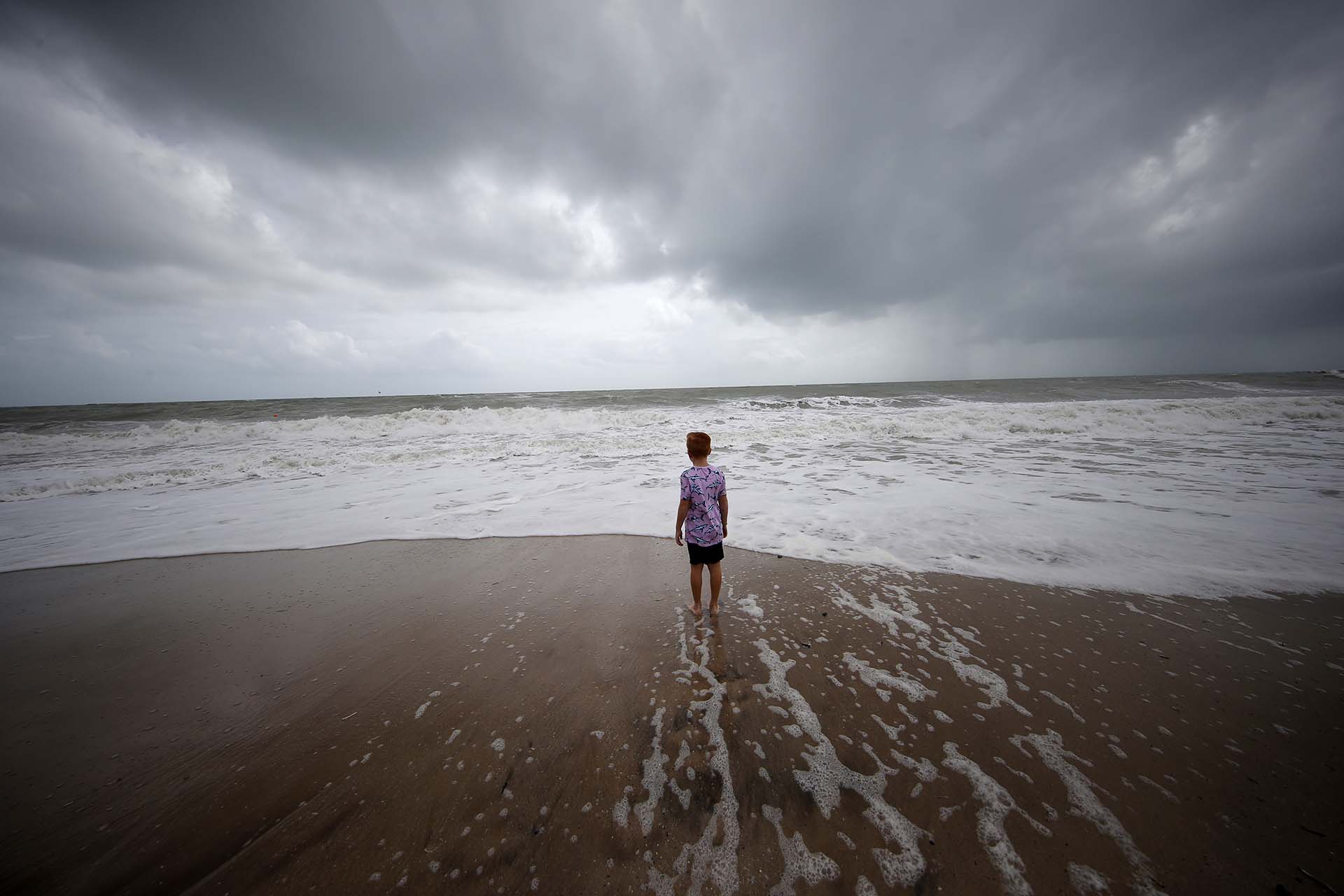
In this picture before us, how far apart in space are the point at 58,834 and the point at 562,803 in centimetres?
236

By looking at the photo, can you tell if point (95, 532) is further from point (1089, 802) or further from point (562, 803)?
point (1089, 802)

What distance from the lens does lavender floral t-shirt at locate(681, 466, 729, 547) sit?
3760 mm

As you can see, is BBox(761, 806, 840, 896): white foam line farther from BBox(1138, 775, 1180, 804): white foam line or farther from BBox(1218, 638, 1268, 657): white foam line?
BBox(1218, 638, 1268, 657): white foam line

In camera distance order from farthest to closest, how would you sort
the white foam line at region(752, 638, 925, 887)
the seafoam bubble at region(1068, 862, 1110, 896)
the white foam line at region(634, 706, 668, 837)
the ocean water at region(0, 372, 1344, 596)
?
the ocean water at region(0, 372, 1344, 596) → the white foam line at region(634, 706, 668, 837) → the white foam line at region(752, 638, 925, 887) → the seafoam bubble at region(1068, 862, 1110, 896)

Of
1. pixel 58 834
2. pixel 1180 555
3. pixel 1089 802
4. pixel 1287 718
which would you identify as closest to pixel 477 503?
pixel 58 834

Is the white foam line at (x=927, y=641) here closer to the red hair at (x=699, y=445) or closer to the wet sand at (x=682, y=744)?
the wet sand at (x=682, y=744)

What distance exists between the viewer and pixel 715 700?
9.01ft

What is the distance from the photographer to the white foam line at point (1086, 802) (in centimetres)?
172

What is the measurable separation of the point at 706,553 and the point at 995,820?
2.29m

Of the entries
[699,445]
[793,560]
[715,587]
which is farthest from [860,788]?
[793,560]

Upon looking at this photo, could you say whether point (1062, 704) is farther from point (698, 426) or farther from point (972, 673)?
point (698, 426)

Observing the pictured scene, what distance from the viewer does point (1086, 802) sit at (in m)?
1.99

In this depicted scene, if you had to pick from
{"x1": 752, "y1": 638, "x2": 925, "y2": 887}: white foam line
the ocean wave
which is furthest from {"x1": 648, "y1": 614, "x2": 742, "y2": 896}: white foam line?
the ocean wave

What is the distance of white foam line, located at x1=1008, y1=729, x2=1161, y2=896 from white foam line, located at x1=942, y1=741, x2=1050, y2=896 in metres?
0.25
